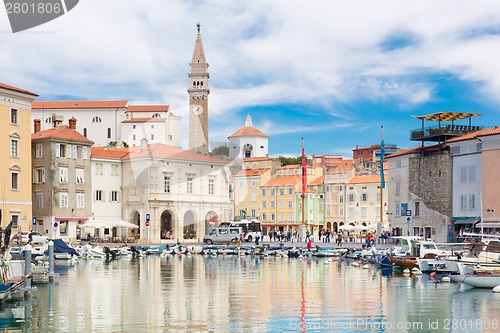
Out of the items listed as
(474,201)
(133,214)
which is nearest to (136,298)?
(474,201)

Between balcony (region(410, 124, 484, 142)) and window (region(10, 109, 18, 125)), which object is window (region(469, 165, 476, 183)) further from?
window (region(10, 109, 18, 125))

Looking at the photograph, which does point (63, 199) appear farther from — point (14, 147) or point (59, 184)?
point (14, 147)

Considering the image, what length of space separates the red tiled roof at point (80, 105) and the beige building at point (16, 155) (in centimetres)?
5993

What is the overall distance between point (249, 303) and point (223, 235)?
158ft

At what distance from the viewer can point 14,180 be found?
68.9 m

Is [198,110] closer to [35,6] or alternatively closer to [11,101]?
[11,101]

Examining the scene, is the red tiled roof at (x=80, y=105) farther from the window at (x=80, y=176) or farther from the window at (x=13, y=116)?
the window at (x=13, y=116)

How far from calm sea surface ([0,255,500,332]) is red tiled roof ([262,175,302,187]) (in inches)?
2426

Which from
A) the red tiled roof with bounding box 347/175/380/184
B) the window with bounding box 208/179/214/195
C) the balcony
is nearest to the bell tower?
the red tiled roof with bounding box 347/175/380/184

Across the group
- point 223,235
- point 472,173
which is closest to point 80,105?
point 223,235

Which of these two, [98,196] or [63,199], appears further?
[98,196]

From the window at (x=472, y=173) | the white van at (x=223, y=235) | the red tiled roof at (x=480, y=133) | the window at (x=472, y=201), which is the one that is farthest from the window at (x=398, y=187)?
the white van at (x=223, y=235)

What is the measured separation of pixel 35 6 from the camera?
3027cm

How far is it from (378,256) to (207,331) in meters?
30.5
